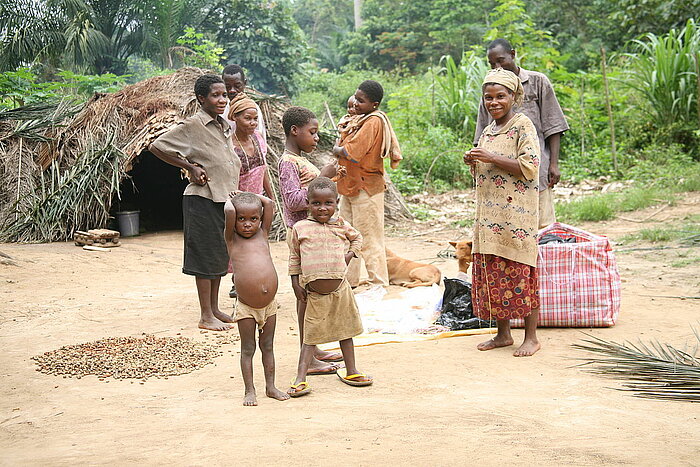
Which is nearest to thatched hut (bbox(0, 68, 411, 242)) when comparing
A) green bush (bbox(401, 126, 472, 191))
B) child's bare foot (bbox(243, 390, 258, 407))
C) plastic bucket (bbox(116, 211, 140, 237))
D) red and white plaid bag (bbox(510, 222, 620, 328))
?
plastic bucket (bbox(116, 211, 140, 237))

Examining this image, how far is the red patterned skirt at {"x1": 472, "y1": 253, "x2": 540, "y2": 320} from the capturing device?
12.6 feet

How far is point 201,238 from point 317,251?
1.63 m

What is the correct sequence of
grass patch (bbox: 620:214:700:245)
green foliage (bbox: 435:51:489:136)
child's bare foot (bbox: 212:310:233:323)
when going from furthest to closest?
green foliage (bbox: 435:51:489:136)
grass patch (bbox: 620:214:700:245)
child's bare foot (bbox: 212:310:233:323)

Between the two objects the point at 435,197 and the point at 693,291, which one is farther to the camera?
the point at 435,197

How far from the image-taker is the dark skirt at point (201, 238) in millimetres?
4605

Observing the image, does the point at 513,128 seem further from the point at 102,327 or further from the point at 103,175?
the point at 103,175

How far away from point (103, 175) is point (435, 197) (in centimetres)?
535

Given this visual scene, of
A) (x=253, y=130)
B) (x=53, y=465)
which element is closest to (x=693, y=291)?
(x=253, y=130)

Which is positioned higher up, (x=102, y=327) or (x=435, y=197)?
(x=435, y=197)

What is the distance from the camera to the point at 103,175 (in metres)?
8.75

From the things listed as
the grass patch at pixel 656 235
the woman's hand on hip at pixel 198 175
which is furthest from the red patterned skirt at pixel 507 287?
the grass patch at pixel 656 235

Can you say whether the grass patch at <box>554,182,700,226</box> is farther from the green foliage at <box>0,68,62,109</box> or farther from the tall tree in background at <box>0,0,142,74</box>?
the tall tree in background at <box>0,0,142,74</box>

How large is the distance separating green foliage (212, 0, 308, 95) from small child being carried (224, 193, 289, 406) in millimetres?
15960

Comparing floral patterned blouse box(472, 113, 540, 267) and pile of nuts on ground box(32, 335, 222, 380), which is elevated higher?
floral patterned blouse box(472, 113, 540, 267)
